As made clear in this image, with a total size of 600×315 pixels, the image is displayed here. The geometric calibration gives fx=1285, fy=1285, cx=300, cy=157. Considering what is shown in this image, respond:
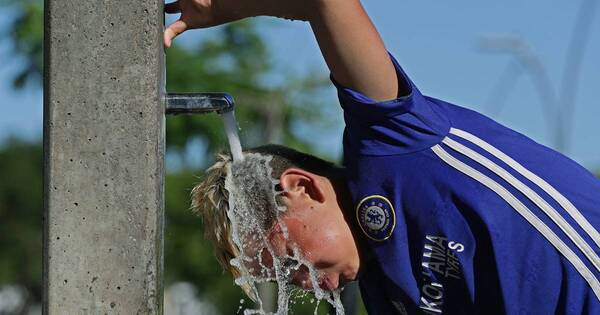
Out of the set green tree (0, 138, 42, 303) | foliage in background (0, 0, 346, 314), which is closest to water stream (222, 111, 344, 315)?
foliage in background (0, 0, 346, 314)

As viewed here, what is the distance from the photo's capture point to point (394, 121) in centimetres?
341

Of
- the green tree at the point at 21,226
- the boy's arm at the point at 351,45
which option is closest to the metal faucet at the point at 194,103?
the boy's arm at the point at 351,45

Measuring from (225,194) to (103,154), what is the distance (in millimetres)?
398

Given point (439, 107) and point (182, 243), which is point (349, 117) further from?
point (182, 243)

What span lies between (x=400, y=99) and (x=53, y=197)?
97 centimetres

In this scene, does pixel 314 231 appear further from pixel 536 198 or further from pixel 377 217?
pixel 536 198

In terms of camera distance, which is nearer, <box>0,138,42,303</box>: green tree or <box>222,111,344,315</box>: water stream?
<box>222,111,344,315</box>: water stream

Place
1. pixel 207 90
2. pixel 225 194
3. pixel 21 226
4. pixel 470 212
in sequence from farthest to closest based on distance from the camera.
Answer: pixel 21 226 → pixel 207 90 → pixel 225 194 → pixel 470 212

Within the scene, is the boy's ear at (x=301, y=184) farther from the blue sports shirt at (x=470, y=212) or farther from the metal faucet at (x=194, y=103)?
the metal faucet at (x=194, y=103)

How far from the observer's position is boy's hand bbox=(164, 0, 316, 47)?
354 cm

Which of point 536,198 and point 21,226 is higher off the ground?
point 21,226

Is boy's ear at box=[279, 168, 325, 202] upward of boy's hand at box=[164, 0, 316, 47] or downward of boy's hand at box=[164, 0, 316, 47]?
downward

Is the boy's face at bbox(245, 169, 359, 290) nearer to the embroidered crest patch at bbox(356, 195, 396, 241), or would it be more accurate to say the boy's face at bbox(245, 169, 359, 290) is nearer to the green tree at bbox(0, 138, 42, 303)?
the embroidered crest patch at bbox(356, 195, 396, 241)

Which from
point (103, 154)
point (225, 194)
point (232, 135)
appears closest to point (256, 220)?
point (225, 194)
